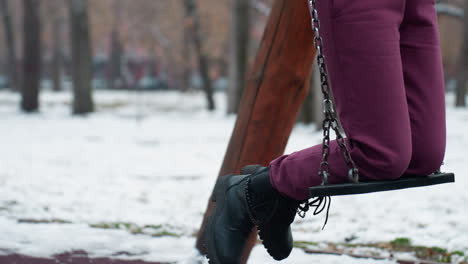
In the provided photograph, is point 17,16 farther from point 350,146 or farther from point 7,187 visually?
point 350,146

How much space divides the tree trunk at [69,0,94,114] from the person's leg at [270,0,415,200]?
562 inches

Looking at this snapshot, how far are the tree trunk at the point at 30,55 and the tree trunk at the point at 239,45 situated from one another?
5238 mm

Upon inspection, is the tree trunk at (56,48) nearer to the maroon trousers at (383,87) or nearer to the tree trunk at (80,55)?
the tree trunk at (80,55)

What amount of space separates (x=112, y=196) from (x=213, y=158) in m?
2.99

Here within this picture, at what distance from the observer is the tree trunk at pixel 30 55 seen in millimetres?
16016

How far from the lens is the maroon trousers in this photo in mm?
2000

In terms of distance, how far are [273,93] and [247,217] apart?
720 millimetres

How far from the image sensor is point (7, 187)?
17.8 feet

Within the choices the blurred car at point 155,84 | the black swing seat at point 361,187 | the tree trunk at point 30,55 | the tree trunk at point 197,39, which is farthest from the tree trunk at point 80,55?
the blurred car at point 155,84

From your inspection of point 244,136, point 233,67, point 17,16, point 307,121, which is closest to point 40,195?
point 244,136

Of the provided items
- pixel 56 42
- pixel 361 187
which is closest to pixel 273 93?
pixel 361 187

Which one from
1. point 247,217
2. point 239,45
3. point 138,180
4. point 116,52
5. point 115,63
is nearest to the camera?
point 247,217

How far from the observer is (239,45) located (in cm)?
1588

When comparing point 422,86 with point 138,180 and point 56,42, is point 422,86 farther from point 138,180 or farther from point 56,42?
point 56,42
